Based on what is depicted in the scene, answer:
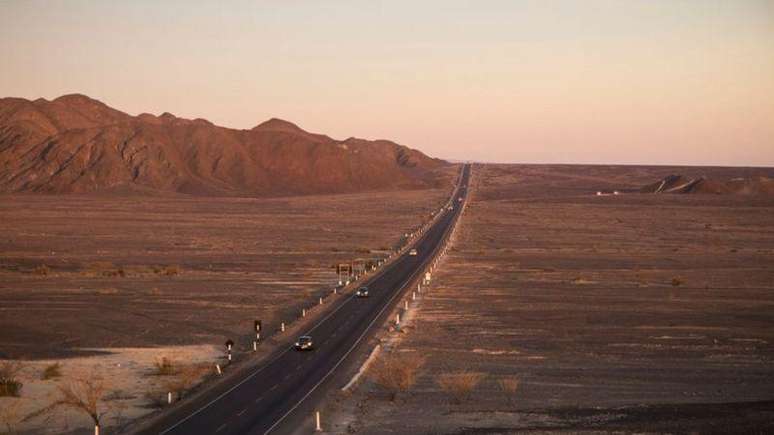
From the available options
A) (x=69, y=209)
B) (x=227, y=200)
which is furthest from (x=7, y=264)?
(x=227, y=200)

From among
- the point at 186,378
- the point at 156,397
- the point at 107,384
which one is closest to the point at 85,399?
the point at 156,397

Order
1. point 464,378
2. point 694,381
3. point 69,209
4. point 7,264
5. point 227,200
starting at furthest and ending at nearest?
point 227,200 < point 69,209 < point 7,264 < point 694,381 < point 464,378

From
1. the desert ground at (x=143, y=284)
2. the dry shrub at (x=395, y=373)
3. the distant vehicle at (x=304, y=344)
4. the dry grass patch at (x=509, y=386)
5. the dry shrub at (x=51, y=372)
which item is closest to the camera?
the dry grass patch at (x=509, y=386)

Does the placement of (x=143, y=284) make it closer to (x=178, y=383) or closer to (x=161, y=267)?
(x=161, y=267)

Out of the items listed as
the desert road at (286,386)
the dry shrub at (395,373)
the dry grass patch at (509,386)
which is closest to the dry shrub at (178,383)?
the desert road at (286,386)

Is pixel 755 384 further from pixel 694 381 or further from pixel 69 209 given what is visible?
pixel 69 209

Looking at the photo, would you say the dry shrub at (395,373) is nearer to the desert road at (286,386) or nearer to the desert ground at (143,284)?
the desert road at (286,386)
